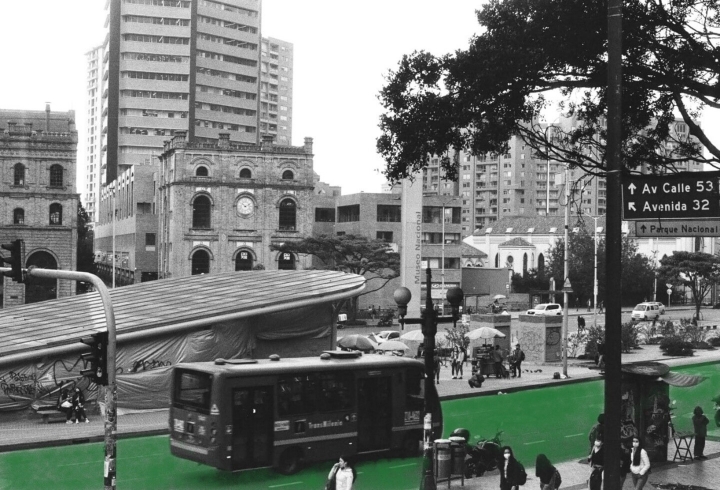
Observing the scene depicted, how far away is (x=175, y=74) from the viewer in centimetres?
11569

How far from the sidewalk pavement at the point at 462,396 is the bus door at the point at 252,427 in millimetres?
4010

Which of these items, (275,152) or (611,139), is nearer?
(611,139)

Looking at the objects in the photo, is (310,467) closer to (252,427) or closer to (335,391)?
(335,391)

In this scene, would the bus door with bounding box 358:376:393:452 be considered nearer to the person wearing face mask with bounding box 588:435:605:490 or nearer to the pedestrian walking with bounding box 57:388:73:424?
the person wearing face mask with bounding box 588:435:605:490

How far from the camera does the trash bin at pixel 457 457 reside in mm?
18953

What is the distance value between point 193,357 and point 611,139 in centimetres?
2283

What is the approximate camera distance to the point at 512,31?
18.8m

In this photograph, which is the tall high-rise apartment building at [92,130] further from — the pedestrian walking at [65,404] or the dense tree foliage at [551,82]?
the dense tree foliage at [551,82]

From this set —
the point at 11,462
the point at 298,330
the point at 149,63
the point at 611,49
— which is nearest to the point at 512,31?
the point at 611,49

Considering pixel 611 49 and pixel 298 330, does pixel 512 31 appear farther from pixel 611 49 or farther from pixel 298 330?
pixel 298 330

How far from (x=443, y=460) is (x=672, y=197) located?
329 inches

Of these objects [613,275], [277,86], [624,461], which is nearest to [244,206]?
[624,461]

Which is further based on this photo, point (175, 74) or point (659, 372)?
point (175, 74)

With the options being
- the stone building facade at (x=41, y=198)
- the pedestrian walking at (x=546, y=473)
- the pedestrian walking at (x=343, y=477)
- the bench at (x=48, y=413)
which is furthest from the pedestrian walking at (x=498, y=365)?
the stone building facade at (x=41, y=198)
